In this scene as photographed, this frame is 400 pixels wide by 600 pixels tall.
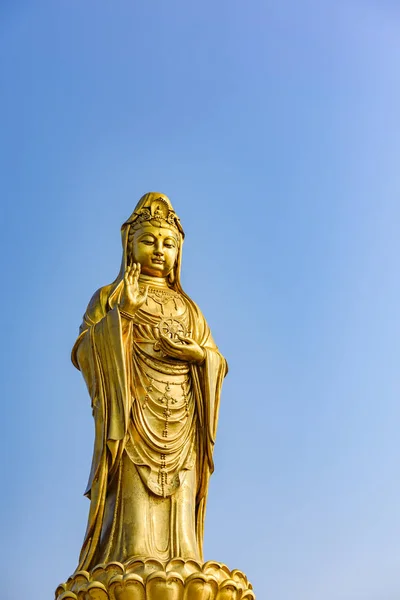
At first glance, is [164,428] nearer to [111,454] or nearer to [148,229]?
[111,454]

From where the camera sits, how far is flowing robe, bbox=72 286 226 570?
7727 millimetres

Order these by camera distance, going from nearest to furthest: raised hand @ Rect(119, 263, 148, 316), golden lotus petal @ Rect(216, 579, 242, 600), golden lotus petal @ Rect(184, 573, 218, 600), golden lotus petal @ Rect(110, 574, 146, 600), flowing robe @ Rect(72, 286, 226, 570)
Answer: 1. golden lotus petal @ Rect(110, 574, 146, 600)
2. golden lotus petal @ Rect(184, 573, 218, 600)
3. golden lotus petal @ Rect(216, 579, 242, 600)
4. flowing robe @ Rect(72, 286, 226, 570)
5. raised hand @ Rect(119, 263, 148, 316)

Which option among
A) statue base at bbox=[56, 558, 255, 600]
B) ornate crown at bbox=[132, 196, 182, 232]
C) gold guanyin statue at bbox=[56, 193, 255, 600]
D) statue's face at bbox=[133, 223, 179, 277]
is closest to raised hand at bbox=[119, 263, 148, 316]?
gold guanyin statue at bbox=[56, 193, 255, 600]

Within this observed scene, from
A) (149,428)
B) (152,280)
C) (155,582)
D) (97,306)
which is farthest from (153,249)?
(155,582)

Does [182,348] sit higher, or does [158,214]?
[158,214]

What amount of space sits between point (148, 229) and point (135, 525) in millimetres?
2957

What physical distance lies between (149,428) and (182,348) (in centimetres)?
81

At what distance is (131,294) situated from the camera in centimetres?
847

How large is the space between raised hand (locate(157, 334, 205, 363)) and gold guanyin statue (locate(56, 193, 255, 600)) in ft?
0.04

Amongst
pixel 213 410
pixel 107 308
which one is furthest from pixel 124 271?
pixel 213 410

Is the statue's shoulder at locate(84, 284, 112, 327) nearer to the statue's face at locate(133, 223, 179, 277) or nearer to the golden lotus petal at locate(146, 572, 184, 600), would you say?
the statue's face at locate(133, 223, 179, 277)

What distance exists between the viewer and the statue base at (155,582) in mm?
6977

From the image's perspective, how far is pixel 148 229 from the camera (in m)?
9.24

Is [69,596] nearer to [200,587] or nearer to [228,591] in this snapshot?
[200,587]
